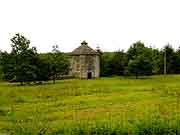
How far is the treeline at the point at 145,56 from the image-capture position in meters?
82.4

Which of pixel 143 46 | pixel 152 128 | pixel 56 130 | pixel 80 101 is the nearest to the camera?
pixel 152 128

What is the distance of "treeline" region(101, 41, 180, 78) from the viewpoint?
82.4 m

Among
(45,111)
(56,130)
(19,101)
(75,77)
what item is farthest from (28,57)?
(56,130)

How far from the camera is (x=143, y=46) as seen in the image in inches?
3383

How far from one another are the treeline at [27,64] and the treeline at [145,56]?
14.6 m

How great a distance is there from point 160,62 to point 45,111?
62.2 metres

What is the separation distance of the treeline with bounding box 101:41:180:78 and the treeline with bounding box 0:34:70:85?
1465 centimetres

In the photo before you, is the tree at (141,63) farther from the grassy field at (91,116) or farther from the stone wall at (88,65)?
the grassy field at (91,116)

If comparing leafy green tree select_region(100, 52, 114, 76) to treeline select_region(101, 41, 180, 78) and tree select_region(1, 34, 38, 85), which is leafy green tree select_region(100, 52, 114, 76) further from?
tree select_region(1, 34, 38, 85)

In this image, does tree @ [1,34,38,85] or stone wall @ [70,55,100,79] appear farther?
stone wall @ [70,55,100,79]

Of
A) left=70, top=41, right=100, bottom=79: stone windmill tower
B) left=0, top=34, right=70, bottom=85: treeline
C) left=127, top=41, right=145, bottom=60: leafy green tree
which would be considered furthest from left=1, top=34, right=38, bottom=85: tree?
left=127, top=41, right=145, bottom=60: leafy green tree

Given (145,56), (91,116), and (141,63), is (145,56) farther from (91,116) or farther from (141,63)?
(91,116)

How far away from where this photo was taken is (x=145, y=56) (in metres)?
80.6

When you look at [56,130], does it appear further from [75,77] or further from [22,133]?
[75,77]
